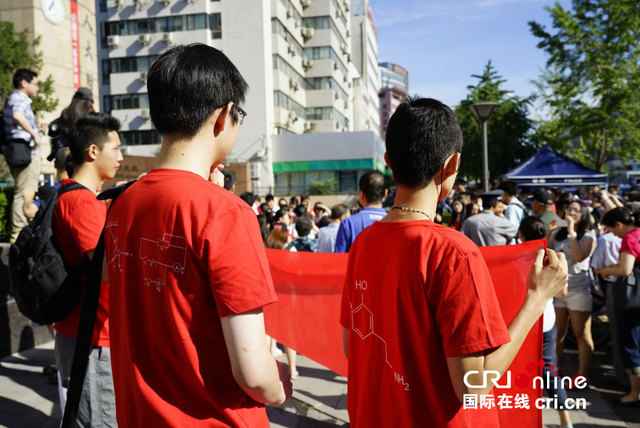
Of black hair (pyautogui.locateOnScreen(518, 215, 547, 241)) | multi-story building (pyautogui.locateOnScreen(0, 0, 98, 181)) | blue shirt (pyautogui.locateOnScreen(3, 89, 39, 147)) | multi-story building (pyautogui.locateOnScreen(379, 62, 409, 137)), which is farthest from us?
multi-story building (pyautogui.locateOnScreen(379, 62, 409, 137))

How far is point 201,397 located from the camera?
4.93ft

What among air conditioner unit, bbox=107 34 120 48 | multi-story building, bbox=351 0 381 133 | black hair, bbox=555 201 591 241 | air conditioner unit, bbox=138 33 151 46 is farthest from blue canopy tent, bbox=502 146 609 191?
multi-story building, bbox=351 0 381 133

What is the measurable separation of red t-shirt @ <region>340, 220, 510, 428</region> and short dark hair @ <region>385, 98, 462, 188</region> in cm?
18

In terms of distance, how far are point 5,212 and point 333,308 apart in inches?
222

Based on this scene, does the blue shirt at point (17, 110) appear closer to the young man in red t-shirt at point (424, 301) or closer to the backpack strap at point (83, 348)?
the backpack strap at point (83, 348)

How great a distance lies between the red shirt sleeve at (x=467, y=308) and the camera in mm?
1646

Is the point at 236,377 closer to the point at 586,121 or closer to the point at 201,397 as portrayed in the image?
the point at 201,397

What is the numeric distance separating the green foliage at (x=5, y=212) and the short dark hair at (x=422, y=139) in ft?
22.9

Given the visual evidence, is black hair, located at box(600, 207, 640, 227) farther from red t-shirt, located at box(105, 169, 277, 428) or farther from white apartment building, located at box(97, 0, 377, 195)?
white apartment building, located at box(97, 0, 377, 195)

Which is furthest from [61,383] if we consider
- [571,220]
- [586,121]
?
[586,121]

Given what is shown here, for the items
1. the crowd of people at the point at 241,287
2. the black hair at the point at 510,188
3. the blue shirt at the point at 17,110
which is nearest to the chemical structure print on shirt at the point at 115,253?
the crowd of people at the point at 241,287

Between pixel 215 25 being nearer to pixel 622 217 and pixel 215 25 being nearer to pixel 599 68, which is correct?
pixel 599 68

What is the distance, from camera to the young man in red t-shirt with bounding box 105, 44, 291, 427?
1.46 metres

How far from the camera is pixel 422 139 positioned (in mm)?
1875
